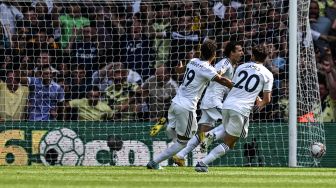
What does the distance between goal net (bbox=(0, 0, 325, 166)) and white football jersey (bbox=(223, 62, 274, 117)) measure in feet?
13.5

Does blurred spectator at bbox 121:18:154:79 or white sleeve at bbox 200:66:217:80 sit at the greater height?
blurred spectator at bbox 121:18:154:79

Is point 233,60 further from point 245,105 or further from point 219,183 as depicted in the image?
point 219,183

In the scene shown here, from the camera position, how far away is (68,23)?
807 inches

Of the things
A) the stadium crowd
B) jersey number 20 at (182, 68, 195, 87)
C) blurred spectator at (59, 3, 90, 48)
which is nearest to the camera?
jersey number 20 at (182, 68, 195, 87)

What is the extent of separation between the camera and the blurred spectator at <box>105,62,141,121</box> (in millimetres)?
19750

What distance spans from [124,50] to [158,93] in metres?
1.32

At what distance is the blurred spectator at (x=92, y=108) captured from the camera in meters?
19.8

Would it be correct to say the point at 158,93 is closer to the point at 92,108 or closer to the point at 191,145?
the point at 92,108

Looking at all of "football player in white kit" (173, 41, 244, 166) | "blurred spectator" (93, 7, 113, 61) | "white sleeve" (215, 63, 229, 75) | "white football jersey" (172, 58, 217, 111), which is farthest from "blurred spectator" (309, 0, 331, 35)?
"white football jersey" (172, 58, 217, 111)

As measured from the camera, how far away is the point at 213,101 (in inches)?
699

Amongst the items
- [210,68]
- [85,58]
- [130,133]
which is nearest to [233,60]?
[210,68]

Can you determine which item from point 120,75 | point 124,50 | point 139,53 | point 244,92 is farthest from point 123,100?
point 244,92

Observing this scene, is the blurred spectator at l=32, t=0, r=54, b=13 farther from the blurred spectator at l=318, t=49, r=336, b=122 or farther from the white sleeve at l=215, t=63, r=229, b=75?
the blurred spectator at l=318, t=49, r=336, b=122

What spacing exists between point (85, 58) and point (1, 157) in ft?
9.17
